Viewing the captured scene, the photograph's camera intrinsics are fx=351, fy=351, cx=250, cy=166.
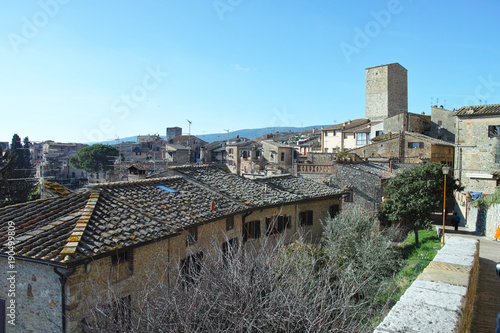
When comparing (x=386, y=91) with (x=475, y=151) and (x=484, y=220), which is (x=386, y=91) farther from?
(x=484, y=220)

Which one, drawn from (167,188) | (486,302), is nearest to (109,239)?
(167,188)

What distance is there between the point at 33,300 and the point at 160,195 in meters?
5.09

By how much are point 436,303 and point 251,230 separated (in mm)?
10813

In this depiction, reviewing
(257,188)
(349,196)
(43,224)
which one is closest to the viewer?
(43,224)

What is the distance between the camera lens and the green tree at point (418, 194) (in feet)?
55.7

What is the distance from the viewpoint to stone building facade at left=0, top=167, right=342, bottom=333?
269 inches

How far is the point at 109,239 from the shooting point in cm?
771

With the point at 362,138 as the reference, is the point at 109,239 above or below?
below

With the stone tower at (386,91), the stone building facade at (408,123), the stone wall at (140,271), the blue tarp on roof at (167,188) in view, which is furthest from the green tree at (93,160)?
the stone wall at (140,271)

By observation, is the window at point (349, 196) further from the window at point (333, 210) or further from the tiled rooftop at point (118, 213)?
the tiled rooftop at point (118, 213)

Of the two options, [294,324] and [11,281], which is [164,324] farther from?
[11,281]

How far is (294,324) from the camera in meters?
4.32

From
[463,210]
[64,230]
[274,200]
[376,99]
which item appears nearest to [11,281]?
[64,230]

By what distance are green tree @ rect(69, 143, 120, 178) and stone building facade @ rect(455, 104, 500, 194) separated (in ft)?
171
